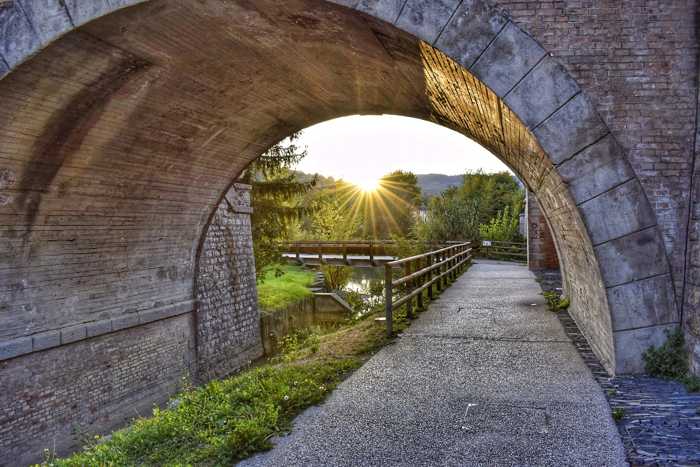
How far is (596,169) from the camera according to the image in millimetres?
4855

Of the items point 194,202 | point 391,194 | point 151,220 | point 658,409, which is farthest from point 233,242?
point 391,194

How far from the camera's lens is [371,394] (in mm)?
4770

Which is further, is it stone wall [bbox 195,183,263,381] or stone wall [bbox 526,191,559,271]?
stone wall [bbox 526,191,559,271]

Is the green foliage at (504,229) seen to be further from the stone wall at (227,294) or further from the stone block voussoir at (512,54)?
the stone block voussoir at (512,54)

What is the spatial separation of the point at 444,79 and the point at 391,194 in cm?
5096

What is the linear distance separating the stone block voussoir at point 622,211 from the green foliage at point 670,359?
3.36ft

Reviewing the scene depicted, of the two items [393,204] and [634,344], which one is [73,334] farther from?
[393,204]

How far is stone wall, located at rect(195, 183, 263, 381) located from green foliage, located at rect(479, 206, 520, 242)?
16.1m

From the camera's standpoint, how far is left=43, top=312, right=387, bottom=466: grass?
3.77 metres

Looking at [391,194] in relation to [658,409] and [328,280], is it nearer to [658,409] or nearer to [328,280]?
[328,280]

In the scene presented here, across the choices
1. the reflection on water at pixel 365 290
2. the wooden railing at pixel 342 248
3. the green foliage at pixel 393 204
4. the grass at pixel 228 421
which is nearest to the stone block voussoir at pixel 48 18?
the grass at pixel 228 421

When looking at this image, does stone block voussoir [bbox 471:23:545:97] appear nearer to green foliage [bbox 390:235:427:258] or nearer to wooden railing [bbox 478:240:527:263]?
green foliage [bbox 390:235:427:258]

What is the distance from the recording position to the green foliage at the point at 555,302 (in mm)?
9133

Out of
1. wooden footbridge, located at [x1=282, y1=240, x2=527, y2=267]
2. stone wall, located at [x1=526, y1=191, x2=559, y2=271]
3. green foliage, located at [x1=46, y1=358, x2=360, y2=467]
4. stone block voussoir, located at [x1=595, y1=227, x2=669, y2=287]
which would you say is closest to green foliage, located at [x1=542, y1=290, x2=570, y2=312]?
stone block voussoir, located at [x1=595, y1=227, x2=669, y2=287]
